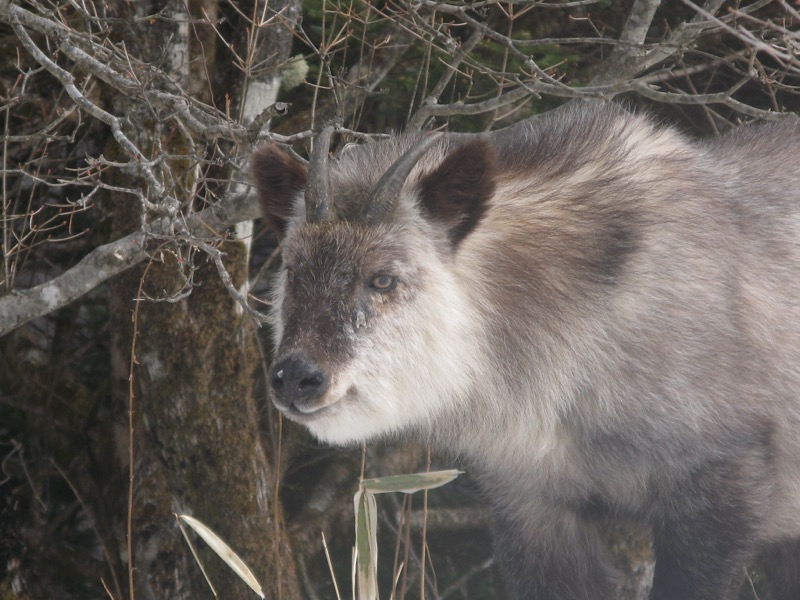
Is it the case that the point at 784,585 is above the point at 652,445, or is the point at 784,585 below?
below

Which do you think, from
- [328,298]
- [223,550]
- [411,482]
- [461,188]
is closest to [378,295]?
[328,298]

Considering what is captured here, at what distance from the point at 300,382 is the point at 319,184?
2.42 feet

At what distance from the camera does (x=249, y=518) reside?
496cm

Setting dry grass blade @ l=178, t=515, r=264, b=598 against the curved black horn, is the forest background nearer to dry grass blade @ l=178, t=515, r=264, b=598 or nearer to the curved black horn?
the curved black horn

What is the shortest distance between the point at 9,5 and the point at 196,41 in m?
1.43

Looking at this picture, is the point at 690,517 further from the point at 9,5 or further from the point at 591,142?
the point at 9,5

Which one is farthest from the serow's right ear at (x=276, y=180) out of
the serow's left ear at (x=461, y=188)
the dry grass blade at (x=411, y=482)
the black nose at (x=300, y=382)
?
the dry grass blade at (x=411, y=482)

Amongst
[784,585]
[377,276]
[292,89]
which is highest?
[377,276]

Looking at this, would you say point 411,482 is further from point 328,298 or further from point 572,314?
point 572,314

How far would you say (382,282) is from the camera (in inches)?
131

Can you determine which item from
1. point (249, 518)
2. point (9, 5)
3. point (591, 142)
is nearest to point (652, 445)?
point (591, 142)

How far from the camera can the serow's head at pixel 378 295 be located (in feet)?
10.2

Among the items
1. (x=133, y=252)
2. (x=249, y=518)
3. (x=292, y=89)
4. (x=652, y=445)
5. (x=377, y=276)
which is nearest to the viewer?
(x=377, y=276)

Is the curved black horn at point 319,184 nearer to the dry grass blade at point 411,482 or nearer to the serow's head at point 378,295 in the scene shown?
the serow's head at point 378,295
